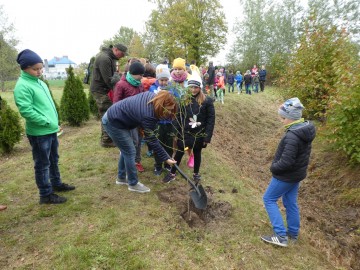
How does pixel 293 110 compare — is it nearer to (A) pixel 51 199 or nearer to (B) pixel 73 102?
(A) pixel 51 199

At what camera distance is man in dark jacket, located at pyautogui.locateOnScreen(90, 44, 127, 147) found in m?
5.30

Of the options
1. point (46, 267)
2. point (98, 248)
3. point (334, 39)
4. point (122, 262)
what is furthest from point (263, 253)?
point (334, 39)

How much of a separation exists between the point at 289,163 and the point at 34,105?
3291 mm

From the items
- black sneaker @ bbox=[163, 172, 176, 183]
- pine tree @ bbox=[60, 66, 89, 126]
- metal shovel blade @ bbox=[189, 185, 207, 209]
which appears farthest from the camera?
pine tree @ bbox=[60, 66, 89, 126]

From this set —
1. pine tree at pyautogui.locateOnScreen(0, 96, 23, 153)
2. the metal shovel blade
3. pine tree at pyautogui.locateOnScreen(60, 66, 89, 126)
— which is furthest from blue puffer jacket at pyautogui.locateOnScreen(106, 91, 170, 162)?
pine tree at pyautogui.locateOnScreen(60, 66, 89, 126)

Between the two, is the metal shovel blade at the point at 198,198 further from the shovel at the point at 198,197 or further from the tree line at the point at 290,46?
the tree line at the point at 290,46

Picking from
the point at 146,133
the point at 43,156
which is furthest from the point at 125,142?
the point at 43,156

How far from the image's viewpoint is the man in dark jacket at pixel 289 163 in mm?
3020

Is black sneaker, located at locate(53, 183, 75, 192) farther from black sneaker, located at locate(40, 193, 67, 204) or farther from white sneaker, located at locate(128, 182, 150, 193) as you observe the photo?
white sneaker, located at locate(128, 182, 150, 193)

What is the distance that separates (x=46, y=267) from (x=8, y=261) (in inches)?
18.0

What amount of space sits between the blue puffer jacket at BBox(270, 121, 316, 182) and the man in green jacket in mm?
3003

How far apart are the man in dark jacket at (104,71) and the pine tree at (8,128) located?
2.65m

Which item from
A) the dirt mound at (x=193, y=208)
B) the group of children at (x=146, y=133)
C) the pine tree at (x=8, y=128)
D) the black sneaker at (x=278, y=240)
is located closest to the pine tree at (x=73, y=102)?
the pine tree at (x=8, y=128)

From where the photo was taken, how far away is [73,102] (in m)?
9.04
